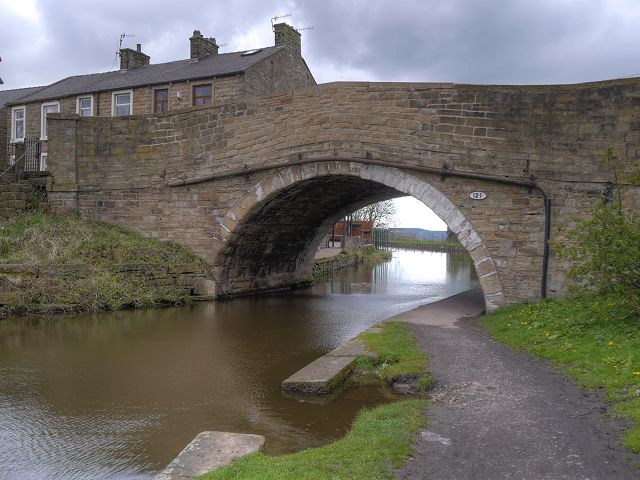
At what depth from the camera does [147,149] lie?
1499cm

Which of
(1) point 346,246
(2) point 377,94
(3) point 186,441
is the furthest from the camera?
(1) point 346,246

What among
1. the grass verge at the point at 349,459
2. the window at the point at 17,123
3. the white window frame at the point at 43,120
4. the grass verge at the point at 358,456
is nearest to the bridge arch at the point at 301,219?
the grass verge at the point at 358,456

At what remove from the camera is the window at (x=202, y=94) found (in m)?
19.1

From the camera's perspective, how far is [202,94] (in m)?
19.2

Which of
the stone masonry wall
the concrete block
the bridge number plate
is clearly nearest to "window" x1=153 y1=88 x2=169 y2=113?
the stone masonry wall

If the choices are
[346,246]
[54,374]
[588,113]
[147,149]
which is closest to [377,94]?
[588,113]

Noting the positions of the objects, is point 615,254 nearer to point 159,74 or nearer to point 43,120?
point 159,74

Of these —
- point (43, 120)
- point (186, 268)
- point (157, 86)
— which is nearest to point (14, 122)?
point (43, 120)

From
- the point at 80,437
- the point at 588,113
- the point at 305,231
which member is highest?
the point at 588,113

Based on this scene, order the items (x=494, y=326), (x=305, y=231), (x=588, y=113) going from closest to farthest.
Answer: (x=494, y=326) < (x=588, y=113) < (x=305, y=231)

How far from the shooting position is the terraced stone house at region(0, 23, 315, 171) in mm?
18781

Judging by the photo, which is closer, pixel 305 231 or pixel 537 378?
pixel 537 378

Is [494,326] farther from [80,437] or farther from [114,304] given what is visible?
[114,304]

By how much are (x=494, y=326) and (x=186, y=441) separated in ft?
19.0
